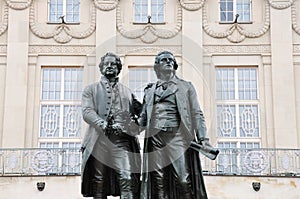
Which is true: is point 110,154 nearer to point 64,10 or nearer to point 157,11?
point 157,11

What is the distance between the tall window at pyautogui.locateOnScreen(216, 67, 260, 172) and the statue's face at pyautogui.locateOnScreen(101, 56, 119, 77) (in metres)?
14.7

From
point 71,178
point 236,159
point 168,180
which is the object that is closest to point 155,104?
point 168,180

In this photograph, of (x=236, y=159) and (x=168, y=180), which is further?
(x=236, y=159)

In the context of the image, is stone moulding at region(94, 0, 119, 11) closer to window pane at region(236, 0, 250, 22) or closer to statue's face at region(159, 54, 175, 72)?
window pane at region(236, 0, 250, 22)

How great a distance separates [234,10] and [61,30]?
5.71m

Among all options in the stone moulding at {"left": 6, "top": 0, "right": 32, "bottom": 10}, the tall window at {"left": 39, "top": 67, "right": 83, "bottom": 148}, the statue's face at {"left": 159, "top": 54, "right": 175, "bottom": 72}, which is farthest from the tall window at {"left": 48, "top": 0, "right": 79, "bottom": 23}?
the statue's face at {"left": 159, "top": 54, "right": 175, "bottom": 72}

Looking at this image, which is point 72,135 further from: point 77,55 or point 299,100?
point 299,100

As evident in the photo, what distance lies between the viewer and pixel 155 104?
387 inches

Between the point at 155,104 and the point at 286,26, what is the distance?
53.3 ft

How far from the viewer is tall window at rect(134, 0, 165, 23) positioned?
2583 cm

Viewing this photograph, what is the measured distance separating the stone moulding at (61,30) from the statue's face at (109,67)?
15.5 meters

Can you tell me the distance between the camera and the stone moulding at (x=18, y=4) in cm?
2556

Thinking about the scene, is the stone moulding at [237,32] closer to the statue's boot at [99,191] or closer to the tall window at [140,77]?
the tall window at [140,77]

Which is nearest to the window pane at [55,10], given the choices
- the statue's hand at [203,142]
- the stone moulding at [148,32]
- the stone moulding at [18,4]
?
the stone moulding at [18,4]
